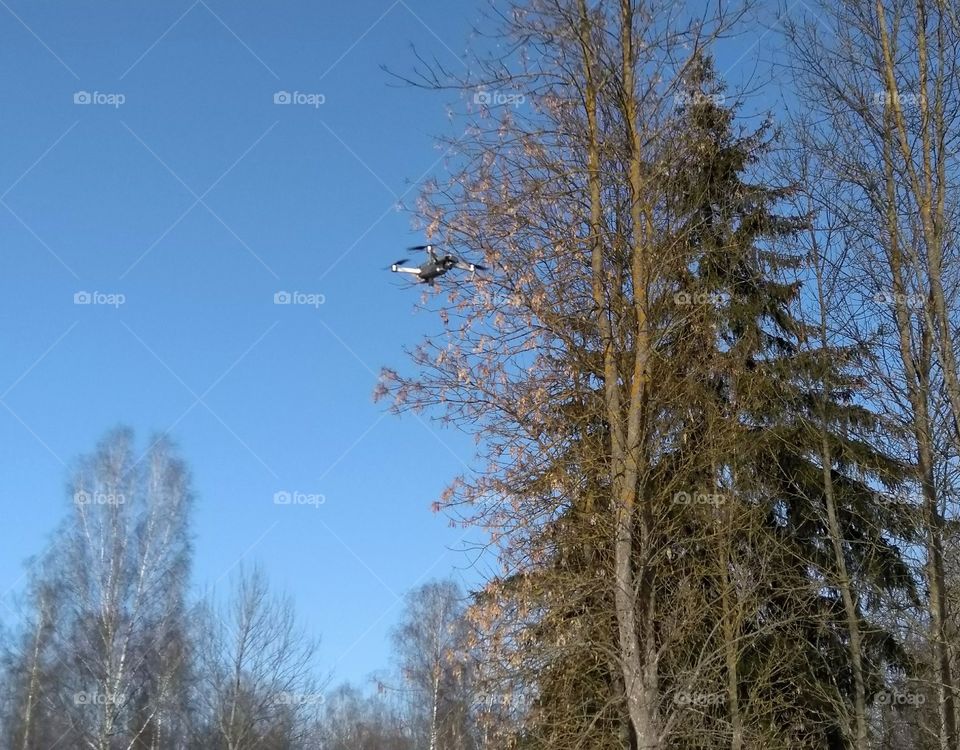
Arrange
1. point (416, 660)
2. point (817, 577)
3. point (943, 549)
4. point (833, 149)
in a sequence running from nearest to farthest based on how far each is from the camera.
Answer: point (943, 549), point (833, 149), point (817, 577), point (416, 660)

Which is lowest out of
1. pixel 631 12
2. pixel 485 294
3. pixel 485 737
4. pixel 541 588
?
pixel 485 737

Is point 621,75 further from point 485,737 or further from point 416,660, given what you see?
point 416,660

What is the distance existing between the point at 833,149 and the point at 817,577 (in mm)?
→ 5749

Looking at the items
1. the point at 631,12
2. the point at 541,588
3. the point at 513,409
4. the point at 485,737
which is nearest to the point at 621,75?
the point at 631,12

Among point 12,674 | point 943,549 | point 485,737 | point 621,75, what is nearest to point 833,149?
point 621,75

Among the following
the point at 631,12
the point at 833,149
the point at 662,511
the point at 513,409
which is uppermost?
the point at 631,12

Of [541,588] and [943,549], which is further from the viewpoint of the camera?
[943,549]

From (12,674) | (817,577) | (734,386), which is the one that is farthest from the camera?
(12,674)

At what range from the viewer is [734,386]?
11781mm

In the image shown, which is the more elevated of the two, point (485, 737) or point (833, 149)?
point (833, 149)

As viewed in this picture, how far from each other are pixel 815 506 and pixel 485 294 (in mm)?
6739

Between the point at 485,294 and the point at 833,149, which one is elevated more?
the point at 833,149

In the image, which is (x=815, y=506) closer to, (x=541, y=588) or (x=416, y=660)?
(x=541, y=588)

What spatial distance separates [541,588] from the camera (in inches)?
358
